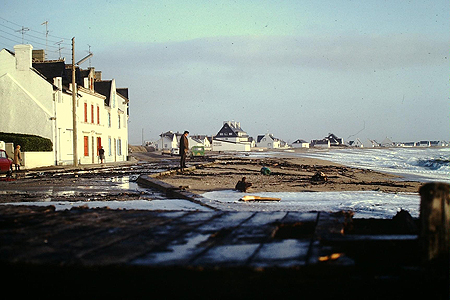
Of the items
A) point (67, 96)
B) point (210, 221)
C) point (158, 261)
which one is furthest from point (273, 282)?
point (67, 96)

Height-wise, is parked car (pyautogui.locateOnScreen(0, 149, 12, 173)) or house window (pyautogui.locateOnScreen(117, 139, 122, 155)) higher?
house window (pyautogui.locateOnScreen(117, 139, 122, 155))

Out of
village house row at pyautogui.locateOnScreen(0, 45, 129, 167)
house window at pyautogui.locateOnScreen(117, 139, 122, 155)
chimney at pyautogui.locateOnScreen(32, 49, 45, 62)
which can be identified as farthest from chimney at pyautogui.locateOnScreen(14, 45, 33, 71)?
house window at pyautogui.locateOnScreen(117, 139, 122, 155)

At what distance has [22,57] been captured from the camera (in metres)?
35.0

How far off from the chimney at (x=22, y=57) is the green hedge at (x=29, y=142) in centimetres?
565

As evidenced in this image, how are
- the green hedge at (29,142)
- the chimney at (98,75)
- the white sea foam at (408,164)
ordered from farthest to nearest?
the chimney at (98,75) < the green hedge at (29,142) < the white sea foam at (408,164)

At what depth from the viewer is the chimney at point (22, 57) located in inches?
1374

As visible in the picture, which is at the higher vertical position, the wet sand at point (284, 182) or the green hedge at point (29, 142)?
the green hedge at point (29, 142)

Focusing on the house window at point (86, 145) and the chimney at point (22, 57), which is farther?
the house window at point (86, 145)

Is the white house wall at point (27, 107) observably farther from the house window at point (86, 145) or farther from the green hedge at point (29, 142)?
the house window at point (86, 145)

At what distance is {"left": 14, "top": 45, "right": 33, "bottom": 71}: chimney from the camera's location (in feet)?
115

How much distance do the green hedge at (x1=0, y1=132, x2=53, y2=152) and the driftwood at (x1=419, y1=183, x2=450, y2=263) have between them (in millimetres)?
30506

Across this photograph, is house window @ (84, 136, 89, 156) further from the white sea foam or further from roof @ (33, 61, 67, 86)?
the white sea foam

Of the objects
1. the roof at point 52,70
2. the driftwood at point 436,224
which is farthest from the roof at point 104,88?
the driftwood at point 436,224

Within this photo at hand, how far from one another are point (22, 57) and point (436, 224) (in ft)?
121
